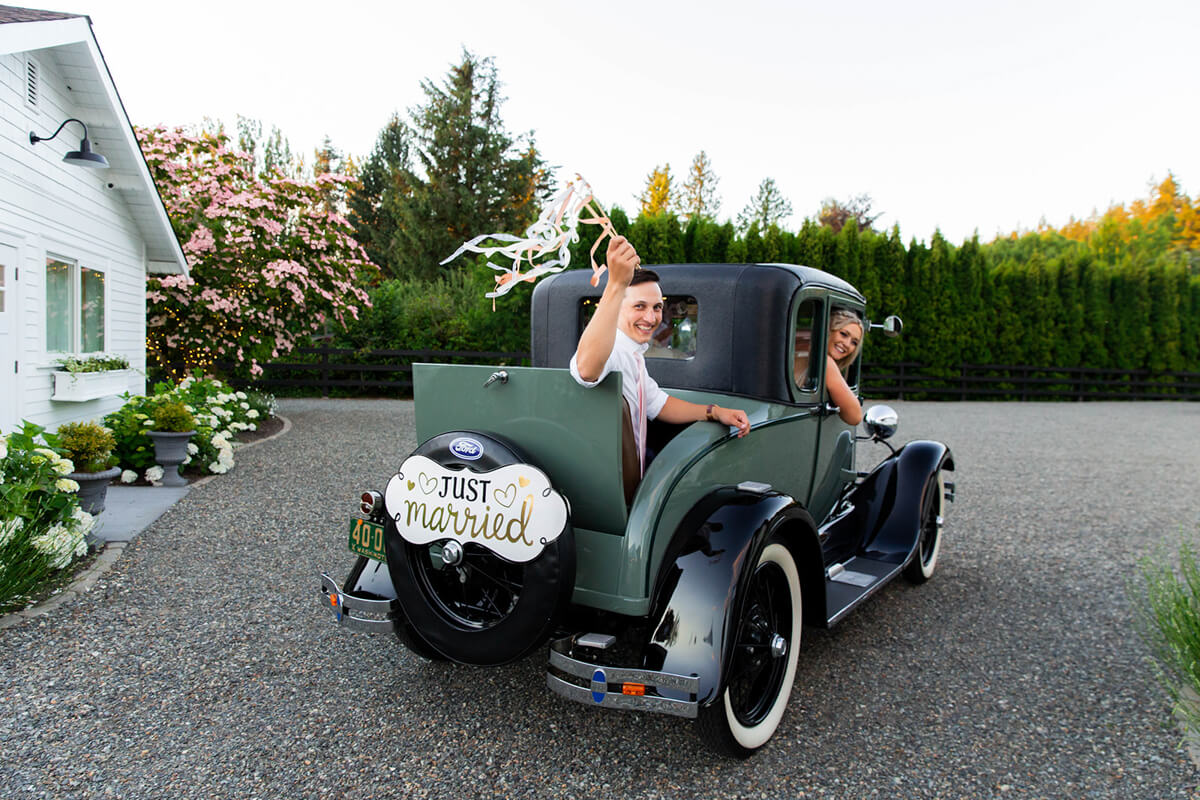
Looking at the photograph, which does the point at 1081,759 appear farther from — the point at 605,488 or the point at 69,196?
the point at 69,196

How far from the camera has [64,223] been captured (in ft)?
25.2

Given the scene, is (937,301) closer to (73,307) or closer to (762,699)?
(73,307)

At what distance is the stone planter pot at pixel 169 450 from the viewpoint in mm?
6867

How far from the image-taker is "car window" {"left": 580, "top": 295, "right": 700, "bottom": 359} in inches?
139

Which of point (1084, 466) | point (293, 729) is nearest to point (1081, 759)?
point (293, 729)

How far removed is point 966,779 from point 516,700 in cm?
A: 163

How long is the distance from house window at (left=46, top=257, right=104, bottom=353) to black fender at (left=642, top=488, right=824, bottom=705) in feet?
25.4

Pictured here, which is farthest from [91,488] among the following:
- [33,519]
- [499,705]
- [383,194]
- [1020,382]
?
[383,194]

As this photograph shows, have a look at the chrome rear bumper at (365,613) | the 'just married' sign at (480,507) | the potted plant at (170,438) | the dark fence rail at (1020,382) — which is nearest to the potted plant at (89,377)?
the potted plant at (170,438)

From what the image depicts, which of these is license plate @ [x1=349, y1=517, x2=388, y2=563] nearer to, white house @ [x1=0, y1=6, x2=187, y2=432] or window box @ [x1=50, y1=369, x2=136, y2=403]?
white house @ [x1=0, y1=6, x2=187, y2=432]

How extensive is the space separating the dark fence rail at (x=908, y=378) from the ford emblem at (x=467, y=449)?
10335 mm

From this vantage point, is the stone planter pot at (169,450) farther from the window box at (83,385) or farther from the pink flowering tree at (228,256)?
the pink flowering tree at (228,256)

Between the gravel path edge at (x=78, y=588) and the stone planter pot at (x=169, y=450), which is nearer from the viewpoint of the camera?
the gravel path edge at (x=78, y=588)

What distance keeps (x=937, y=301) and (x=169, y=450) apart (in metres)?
17.5
